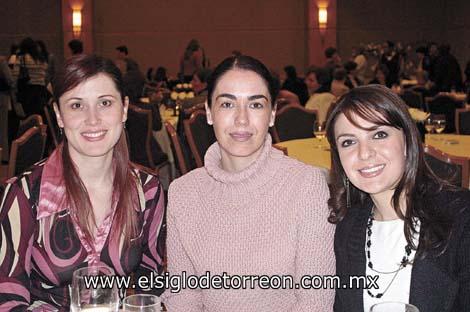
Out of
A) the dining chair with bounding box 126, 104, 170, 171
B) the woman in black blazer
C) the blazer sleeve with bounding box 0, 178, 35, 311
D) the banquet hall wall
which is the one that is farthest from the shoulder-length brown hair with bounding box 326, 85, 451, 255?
the banquet hall wall

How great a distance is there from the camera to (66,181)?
7.39ft

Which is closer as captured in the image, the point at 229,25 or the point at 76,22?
the point at 76,22

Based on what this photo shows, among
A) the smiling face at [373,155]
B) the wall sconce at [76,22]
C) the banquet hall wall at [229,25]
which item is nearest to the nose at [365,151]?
the smiling face at [373,155]

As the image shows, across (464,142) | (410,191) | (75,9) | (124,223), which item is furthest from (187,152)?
(75,9)

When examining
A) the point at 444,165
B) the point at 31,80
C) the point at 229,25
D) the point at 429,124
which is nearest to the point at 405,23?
the point at 229,25

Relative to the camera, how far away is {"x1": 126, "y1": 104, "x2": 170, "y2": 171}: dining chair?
6016 mm

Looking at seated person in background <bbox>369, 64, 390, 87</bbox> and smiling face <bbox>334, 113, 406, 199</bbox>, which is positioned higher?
seated person in background <bbox>369, 64, 390, 87</bbox>

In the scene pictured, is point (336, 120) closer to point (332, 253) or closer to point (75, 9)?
point (332, 253)

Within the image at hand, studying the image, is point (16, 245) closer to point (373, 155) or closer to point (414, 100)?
point (373, 155)

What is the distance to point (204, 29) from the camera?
13859mm

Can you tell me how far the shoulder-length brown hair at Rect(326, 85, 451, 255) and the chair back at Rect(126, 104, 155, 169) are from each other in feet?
13.5

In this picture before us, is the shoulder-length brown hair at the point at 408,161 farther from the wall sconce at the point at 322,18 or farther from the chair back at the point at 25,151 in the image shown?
Result: the wall sconce at the point at 322,18

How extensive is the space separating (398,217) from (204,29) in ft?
39.9

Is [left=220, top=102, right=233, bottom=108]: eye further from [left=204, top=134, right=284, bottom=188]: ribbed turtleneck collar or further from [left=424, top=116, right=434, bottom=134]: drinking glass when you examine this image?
[left=424, top=116, right=434, bottom=134]: drinking glass
